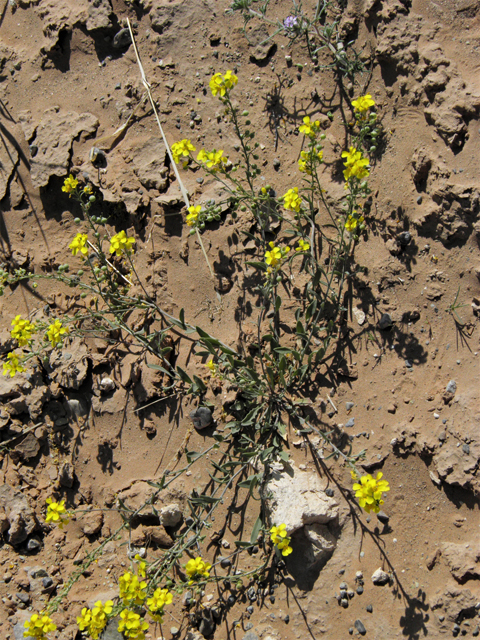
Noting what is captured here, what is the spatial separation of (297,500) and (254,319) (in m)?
1.54

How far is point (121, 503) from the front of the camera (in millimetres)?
3736

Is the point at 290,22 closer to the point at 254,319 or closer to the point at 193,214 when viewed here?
the point at 193,214

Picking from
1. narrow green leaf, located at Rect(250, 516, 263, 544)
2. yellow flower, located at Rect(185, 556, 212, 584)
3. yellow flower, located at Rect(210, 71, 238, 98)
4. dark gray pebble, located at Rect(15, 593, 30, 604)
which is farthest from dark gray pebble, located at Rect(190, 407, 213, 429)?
yellow flower, located at Rect(210, 71, 238, 98)

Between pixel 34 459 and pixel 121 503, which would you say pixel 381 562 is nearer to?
pixel 121 503

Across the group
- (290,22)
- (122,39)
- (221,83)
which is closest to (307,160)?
(221,83)

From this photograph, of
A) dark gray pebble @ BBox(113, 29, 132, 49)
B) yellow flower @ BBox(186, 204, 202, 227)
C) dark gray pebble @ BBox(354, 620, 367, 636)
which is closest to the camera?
dark gray pebble @ BBox(354, 620, 367, 636)

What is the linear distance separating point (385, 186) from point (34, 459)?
158 inches

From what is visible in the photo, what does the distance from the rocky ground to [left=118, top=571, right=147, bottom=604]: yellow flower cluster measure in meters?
0.73

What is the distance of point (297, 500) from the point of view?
142 inches

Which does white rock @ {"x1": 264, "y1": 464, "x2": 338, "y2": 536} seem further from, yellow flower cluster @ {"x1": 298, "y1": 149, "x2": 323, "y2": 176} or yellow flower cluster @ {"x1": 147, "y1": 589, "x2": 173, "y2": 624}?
yellow flower cluster @ {"x1": 298, "y1": 149, "x2": 323, "y2": 176}

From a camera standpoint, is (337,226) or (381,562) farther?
(337,226)

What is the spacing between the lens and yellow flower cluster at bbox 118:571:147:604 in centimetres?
309

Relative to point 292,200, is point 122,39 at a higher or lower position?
higher

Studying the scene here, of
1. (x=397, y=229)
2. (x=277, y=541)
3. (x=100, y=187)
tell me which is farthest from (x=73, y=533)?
(x=397, y=229)
